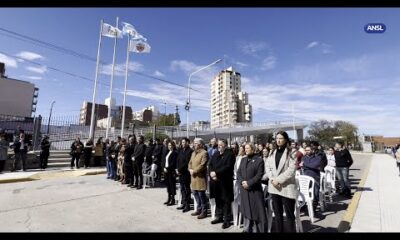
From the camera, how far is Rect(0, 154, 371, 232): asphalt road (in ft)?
18.0

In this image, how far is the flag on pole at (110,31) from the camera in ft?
68.6

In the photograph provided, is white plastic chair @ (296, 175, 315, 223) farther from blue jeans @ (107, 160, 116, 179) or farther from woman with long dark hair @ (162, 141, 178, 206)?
blue jeans @ (107, 160, 116, 179)

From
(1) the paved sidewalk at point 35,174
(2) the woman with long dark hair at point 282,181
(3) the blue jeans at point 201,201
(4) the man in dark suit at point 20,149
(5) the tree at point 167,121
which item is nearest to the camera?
(2) the woman with long dark hair at point 282,181

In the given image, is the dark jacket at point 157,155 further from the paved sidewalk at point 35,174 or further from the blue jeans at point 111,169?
the paved sidewalk at point 35,174

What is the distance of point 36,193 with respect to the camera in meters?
8.70

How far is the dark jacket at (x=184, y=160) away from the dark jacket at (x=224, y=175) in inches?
45.5

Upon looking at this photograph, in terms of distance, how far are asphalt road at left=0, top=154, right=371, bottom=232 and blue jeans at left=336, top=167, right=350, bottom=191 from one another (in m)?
0.76

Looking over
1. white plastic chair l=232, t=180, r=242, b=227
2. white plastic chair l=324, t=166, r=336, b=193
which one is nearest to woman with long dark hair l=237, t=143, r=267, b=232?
white plastic chair l=232, t=180, r=242, b=227

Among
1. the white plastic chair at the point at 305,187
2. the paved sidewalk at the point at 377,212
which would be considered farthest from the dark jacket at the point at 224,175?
the paved sidewalk at the point at 377,212

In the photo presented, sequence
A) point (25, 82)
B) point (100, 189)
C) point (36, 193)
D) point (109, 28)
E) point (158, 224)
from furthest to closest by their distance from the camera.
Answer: point (25, 82), point (109, 28), point (100, 189), point (36, 193), point (158, 224)

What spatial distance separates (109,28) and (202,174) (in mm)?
18539
